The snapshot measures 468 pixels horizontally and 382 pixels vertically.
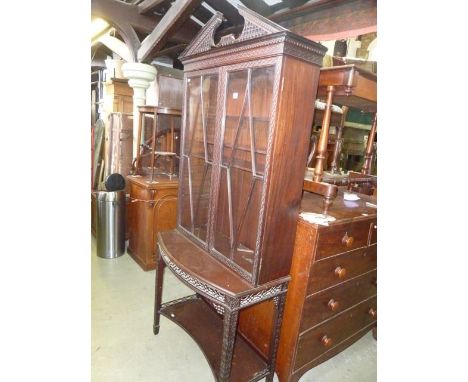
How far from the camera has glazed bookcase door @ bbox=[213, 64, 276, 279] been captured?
50.4 inches

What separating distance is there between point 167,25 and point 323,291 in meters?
2.71

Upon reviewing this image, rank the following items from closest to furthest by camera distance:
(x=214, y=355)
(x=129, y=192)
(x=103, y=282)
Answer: (x=214, y=355) < (x=103, y=282) < (x=129, y=192)

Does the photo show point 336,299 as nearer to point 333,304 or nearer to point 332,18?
point 333,304

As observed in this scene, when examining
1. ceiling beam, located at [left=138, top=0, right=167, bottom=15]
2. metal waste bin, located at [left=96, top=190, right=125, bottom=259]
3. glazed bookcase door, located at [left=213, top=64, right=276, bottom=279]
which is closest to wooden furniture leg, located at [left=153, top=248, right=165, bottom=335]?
glazed bookcase door, located at [left=213, top=64, right=276, bottom=279]

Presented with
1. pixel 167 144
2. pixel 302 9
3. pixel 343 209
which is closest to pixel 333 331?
pixel 343 209

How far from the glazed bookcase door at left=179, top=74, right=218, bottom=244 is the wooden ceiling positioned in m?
1.12

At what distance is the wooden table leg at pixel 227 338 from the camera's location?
1.25 metres

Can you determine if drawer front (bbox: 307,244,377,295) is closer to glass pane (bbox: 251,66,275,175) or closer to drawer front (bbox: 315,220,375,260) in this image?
drawer front (bbox: 315,220,375,260)

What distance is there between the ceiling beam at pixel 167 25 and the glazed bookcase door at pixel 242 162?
1605 millimetres

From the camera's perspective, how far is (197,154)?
5.59 ft
